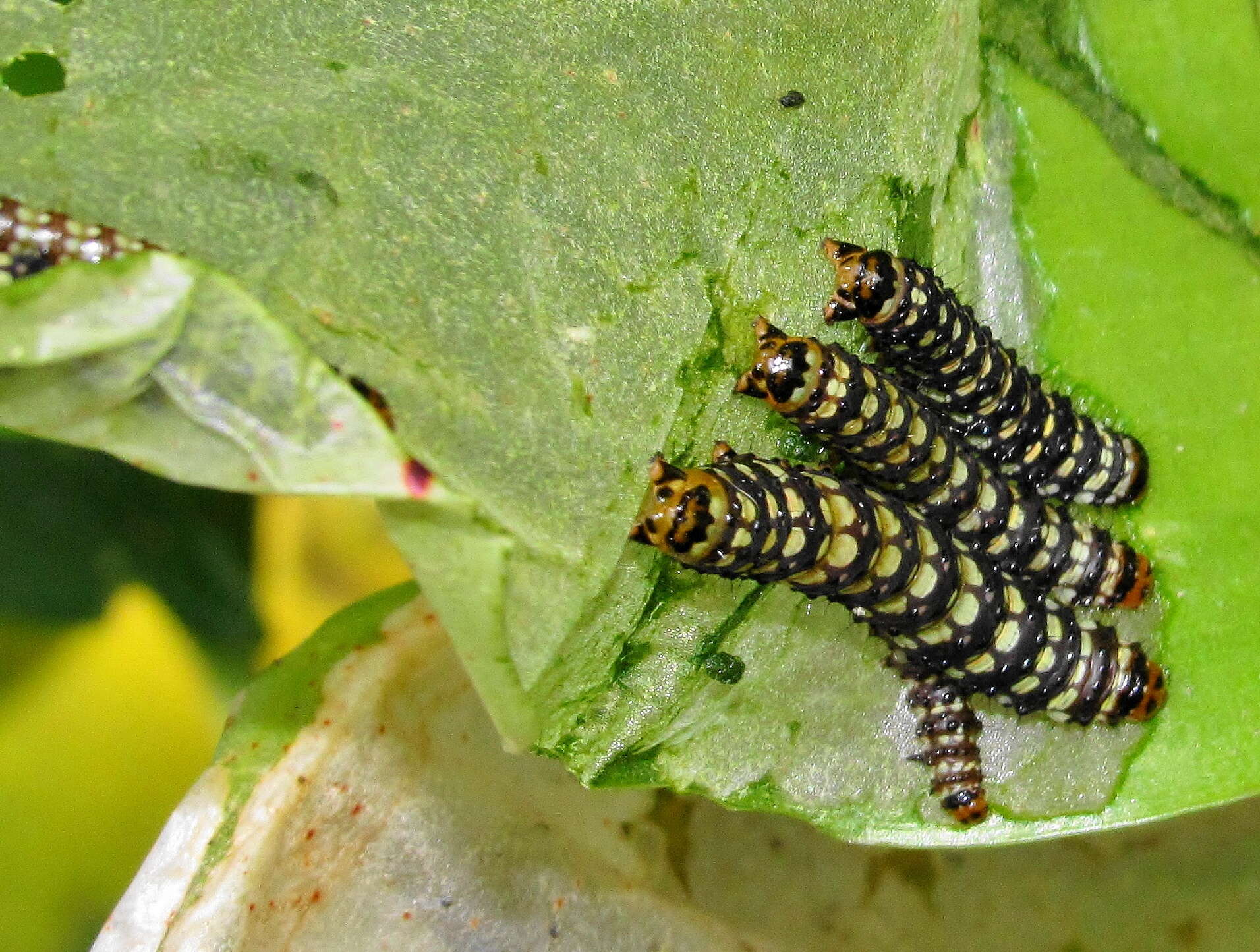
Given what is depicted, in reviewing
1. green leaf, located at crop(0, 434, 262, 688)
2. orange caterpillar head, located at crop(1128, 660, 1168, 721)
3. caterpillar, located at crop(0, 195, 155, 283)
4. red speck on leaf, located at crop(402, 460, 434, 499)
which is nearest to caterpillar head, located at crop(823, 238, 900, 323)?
orange caterpillar head, located at crop(1128, 660, 1168, 721)

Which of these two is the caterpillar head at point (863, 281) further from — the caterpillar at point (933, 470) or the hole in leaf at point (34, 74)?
the hole in leaf at point (34, 74)

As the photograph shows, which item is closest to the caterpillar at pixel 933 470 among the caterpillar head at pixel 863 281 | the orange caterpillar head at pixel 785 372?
the orange caterpillar head at pixel 785 372

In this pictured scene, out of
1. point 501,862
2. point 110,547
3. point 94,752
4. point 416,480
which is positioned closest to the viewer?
point 416,480

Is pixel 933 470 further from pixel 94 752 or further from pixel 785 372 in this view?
pixel 94 752

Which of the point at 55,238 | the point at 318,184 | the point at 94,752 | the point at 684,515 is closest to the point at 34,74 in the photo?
the point at 55,238

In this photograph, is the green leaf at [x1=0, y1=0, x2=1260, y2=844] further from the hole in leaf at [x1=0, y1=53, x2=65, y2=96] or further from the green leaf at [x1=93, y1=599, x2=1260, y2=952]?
the green leaf at [x1=93, y1=599, x2=1260, y2=952]
